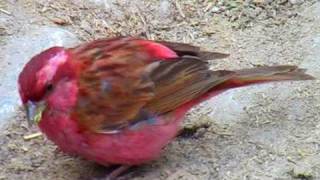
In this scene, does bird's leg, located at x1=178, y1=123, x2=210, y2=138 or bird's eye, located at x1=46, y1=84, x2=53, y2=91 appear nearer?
bird's eye, located at x1=46, y1=84, x2=53, y2=91

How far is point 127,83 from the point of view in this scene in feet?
16.0

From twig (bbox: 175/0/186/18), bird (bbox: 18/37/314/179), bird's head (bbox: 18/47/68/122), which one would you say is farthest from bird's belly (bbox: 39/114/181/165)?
twig (bbox: 175/0/186/18)

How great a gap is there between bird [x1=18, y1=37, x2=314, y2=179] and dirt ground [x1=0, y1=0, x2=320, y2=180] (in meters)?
0.23

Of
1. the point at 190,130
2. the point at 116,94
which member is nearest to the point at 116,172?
the point at 116,94

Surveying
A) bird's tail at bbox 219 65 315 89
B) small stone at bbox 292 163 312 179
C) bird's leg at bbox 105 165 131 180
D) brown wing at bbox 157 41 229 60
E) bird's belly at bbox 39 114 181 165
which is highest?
brown wing at bbox 157 41 229 60

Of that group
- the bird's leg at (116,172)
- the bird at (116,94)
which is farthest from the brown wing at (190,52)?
the bird's leg at (116,172)

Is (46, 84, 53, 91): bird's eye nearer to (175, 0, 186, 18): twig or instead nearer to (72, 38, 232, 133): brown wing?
(72, 38, 232, 133): brown wing

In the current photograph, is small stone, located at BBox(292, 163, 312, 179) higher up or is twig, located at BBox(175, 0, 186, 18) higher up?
twig, located at BBox(175, 0, 186, 18)

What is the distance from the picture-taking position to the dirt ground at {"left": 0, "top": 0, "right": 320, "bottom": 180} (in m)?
5.04

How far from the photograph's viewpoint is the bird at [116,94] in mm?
4707

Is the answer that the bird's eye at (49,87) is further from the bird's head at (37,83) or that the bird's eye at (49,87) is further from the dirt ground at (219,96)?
the dirt ground at (219,96)

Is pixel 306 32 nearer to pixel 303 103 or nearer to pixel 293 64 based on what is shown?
pixel 293 64

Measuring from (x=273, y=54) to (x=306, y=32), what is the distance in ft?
0.83

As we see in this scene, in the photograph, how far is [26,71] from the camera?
4602 mm
